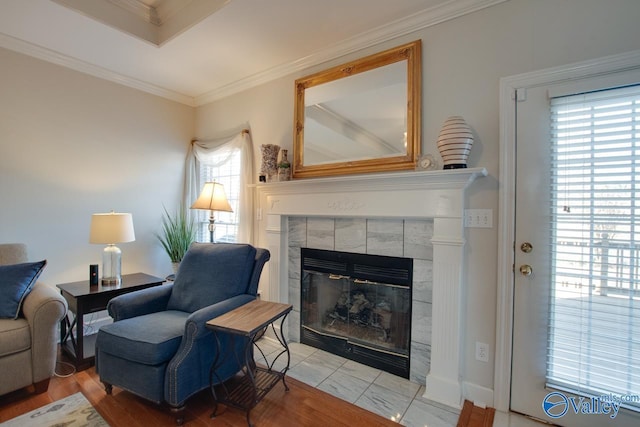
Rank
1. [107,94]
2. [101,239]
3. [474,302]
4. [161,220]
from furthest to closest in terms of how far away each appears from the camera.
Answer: [161,220] → [107,94] → [101,239] → [474,302]

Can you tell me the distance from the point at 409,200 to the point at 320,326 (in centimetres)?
146

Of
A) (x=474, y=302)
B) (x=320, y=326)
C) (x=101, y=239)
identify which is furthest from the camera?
(x=320, y=326)

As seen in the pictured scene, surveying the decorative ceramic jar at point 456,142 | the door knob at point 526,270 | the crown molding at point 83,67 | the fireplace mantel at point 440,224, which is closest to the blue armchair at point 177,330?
the fireplace mantel at point 440,224

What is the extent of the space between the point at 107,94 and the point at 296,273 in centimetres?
278

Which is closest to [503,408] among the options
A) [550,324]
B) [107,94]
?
[550,324]

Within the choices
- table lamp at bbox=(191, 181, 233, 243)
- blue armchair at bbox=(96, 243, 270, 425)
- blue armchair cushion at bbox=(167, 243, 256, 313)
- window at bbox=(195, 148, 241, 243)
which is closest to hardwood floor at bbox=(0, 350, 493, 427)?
blue armchair at bbox=(96, 243, 270, 425)

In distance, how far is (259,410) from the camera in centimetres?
186

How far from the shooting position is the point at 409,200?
2.09m

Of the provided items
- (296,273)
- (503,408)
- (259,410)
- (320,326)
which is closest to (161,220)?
(296,273)

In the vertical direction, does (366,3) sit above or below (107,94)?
above

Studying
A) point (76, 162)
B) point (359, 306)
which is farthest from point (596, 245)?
point (76, 162)

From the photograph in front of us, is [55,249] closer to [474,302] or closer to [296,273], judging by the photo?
[296,273]

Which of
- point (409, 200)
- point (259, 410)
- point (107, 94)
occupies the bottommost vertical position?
point (259, 410)

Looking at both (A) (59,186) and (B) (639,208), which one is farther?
(A) (59,186)
